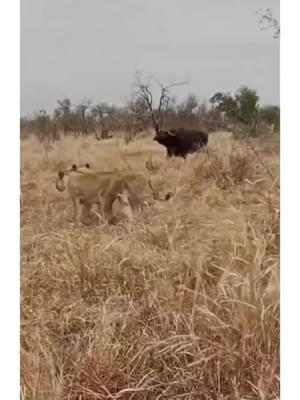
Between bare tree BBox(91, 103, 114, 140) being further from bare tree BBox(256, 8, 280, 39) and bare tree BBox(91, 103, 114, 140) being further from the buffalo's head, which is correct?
bare tree BBox(256, 8, 280, 39)

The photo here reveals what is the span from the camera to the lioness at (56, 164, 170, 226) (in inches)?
76.0

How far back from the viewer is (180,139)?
76.5 inches

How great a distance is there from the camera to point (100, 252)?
1943mm

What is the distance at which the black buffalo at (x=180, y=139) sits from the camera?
76.4 inches

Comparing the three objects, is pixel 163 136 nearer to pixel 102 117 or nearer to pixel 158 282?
pixel 102 117

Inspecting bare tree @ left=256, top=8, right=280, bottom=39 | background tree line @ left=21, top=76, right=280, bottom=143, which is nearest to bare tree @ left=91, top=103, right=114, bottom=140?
background tree line @ left=21, top=76, right=280, bottom=143

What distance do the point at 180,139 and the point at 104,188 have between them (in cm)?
23

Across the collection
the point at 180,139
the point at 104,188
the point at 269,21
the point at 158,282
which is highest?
the point at 269,21

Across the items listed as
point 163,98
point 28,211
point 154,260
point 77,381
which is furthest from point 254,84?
point 77,381

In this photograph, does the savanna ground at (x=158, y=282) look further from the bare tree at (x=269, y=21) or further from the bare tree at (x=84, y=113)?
the bare tree at (x=269, y=21)

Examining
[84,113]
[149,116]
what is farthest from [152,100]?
[84,113]

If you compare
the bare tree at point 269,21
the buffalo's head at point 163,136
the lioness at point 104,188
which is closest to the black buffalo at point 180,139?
the buffalo's head at point 163,136

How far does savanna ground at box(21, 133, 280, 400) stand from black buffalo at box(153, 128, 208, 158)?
2cm

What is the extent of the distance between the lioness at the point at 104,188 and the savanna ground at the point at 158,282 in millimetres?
25
